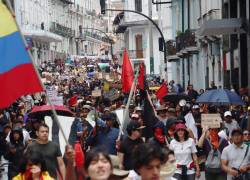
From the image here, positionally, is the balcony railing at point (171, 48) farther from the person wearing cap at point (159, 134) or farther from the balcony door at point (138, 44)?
the person wearing cap at point (159, 134)

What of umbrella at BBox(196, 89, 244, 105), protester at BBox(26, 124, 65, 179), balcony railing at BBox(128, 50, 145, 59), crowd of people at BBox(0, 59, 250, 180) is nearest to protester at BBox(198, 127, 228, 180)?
crowd of people at BBox(0, 59, 250, 180)

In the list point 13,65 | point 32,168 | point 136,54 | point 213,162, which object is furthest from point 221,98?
point 136,54

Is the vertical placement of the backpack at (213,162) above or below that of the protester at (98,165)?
below

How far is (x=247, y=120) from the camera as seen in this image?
17.1 metres

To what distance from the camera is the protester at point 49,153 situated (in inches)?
423

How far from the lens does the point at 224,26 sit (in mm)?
27391

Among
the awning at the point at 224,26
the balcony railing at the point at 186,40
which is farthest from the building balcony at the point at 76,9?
the awning at the point at 224,26

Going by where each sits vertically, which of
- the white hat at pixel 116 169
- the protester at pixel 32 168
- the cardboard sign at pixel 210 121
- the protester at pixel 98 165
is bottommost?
the cardboard sign at pixel 210 121

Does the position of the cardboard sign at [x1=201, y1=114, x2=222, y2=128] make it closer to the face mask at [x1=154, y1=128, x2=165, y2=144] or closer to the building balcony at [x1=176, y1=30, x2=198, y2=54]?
the face mask at [x1=154, y1=128, x2=165, y2=144]

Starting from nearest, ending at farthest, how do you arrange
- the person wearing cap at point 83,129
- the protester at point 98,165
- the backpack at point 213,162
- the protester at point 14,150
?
the protester at point 98,165, the protester at point 14,150, the backpack at point 213,162, the person wearing cap at point 83,129

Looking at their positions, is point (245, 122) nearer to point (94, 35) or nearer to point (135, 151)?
point (135, 151)

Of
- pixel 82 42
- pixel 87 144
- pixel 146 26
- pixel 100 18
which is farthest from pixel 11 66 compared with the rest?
pixel 100 18

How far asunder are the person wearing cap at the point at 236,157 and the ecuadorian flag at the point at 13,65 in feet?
13.6

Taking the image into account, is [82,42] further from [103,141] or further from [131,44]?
[103,141]
